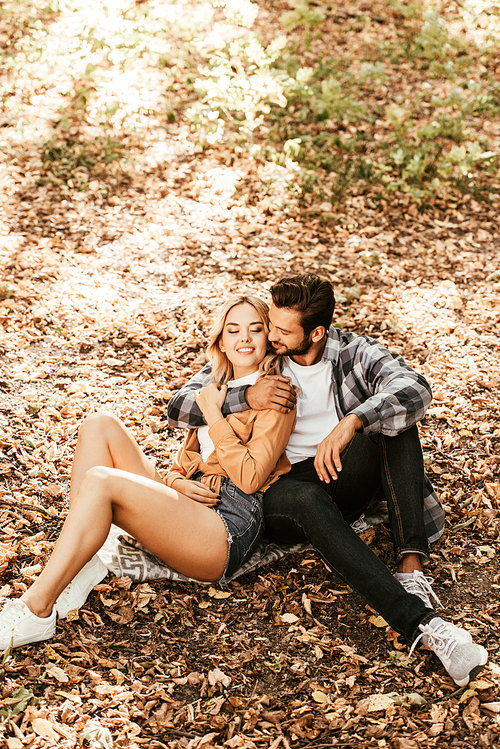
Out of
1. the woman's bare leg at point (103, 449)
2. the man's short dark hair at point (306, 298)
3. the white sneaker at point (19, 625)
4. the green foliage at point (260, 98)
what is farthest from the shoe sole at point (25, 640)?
the green foliage at point (260, 98)

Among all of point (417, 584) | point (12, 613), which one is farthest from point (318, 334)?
point (12, 613)

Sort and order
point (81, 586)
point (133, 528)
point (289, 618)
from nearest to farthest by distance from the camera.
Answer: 1. point (133, 528)
2. point (81, 586)
3. point (289, 618)

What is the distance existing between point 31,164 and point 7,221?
→ 3.69 feet

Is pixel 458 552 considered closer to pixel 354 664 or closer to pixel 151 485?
pixel 354 664

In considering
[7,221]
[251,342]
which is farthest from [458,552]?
[7,221]

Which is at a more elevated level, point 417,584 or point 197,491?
point 197,491

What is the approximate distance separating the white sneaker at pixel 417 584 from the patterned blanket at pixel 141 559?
2.14 ft

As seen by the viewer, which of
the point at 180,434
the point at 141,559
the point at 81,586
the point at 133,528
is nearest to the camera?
the point at 133,528

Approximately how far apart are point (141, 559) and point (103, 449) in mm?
614

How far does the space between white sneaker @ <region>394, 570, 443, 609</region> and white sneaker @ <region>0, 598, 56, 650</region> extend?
1.71 metres

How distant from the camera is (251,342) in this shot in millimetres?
3506

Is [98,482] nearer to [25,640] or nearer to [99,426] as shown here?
[99,426]

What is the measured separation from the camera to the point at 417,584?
10.7ft

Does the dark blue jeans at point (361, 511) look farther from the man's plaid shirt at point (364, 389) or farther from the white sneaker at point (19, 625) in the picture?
the white sneaker at point (19, 625)
